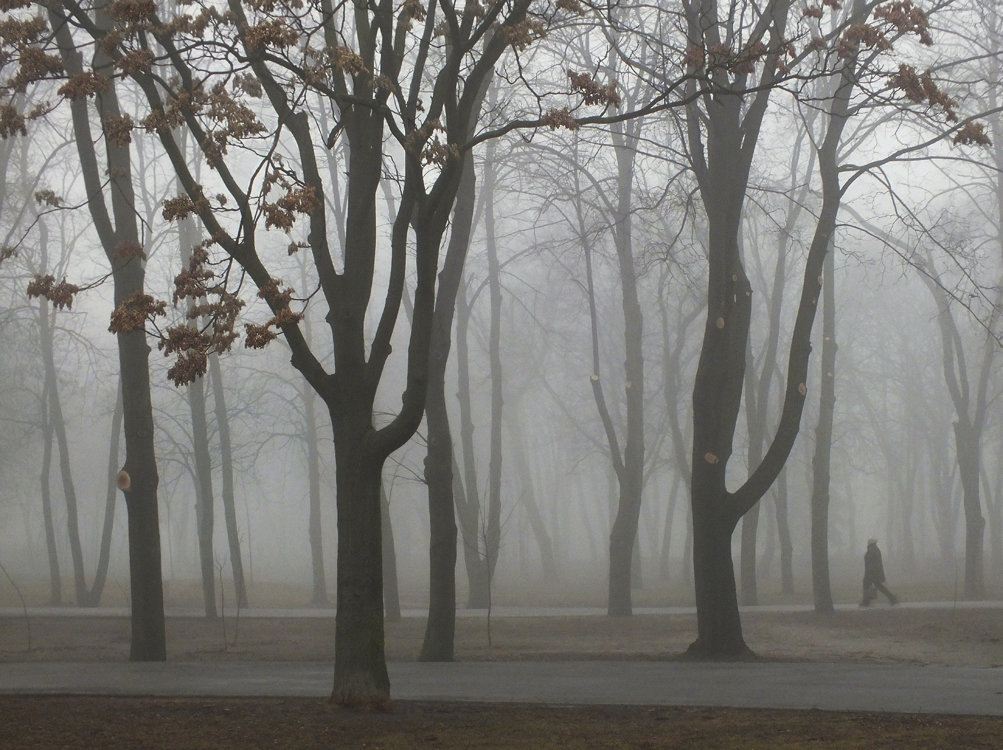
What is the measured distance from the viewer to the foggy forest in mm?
10133

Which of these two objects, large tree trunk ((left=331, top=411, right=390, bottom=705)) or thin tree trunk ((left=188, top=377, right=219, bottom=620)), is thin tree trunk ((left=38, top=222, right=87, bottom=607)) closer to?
thin tree trunk ((left=188, top=377, right=219, bottom=620))

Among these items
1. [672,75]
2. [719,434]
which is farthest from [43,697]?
[672,75]

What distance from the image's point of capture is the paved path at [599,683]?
10.3 meters

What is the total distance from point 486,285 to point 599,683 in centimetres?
2504

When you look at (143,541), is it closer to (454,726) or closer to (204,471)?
(454,726)

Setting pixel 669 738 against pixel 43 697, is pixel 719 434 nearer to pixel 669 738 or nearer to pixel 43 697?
pixel 669 738

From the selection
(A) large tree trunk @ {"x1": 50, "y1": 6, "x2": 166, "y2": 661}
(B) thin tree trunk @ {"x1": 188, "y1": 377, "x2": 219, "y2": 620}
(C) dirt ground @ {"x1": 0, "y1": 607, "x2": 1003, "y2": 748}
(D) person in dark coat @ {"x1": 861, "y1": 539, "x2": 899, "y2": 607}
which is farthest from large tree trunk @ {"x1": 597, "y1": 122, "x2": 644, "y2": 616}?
(A) large tree trunk @ {"x1": 50, "y1": 6, "x2": 166, "y2": 661}

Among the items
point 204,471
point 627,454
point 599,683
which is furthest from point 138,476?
point 627,454

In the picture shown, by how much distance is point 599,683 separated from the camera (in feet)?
39.4

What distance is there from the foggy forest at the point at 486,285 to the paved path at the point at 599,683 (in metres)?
1.27

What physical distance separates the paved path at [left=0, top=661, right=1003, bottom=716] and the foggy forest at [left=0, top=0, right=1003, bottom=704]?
1267 mm

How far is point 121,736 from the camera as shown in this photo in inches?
336

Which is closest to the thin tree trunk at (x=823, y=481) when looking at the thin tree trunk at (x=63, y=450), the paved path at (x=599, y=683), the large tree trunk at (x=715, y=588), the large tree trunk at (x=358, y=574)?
the large tree trunk at (x=715, y=588)

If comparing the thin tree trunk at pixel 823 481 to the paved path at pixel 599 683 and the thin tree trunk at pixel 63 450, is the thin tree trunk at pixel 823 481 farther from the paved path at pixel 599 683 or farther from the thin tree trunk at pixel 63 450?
the thin tree trunk at pixel 63 450
